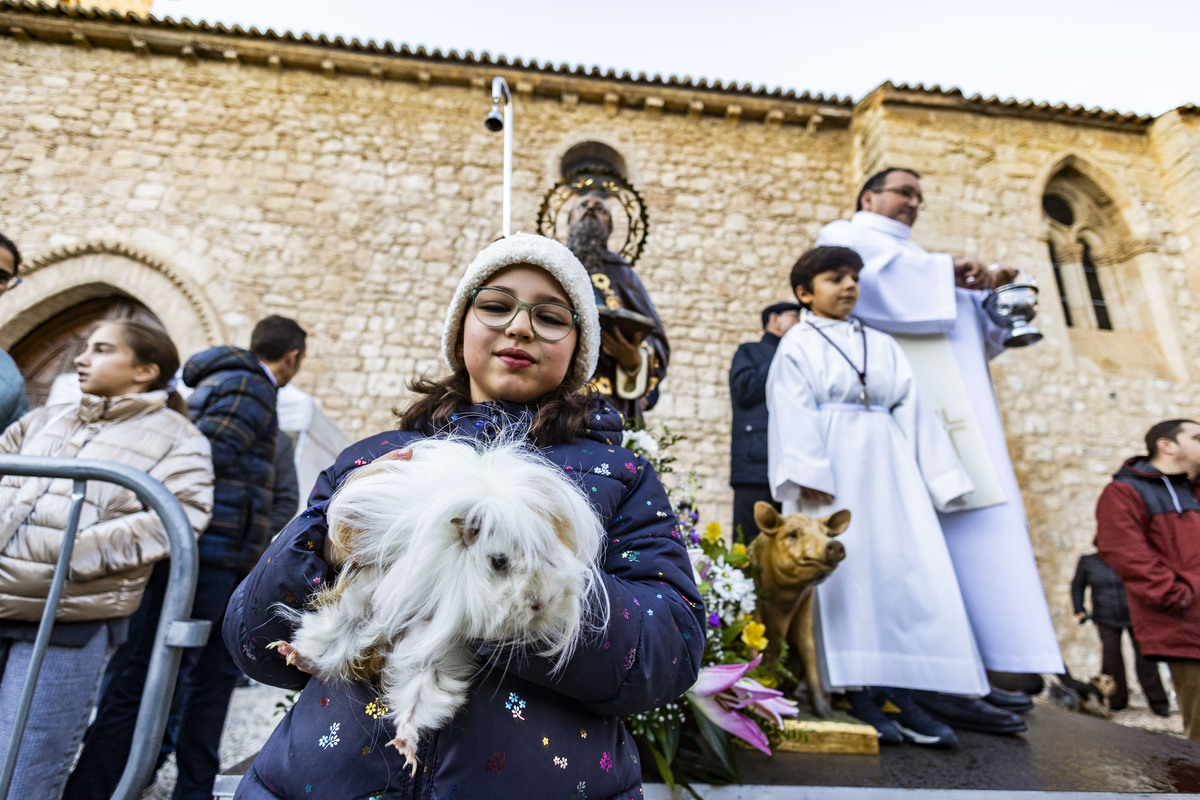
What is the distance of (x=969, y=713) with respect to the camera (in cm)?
265

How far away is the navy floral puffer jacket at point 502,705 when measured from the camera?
0.83 meters

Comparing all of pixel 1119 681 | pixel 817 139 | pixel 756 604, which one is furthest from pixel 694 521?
pixel 817 139

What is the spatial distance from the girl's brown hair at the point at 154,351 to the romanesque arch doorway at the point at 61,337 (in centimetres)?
639

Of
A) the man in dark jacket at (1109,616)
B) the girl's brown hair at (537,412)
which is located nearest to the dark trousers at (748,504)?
the girl's brown hair at (537,412)

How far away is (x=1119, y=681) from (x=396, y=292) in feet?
29.2

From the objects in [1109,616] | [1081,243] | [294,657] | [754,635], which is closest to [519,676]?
[294,657]

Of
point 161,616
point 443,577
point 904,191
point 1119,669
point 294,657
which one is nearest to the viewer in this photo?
point 443,577

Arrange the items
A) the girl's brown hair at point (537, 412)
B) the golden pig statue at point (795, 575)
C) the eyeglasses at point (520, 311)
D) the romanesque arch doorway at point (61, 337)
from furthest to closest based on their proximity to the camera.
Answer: the romanesque arch doorway at point (61, 337)
the golden pig statue at point (795, 575)
the eyeglasses at point (520, 311)
the girl's brown hair at point (537, 412)

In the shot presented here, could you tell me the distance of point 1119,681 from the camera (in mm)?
5699

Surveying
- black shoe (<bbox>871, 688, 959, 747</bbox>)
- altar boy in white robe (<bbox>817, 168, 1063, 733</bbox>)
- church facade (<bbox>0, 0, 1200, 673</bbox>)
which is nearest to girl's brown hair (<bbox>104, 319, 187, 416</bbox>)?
black shoe (<bbox>871, 688, 959, 747</bbox>)

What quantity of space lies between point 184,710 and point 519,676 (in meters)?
2.16

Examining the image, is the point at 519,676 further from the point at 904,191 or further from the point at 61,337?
the point at 61,337

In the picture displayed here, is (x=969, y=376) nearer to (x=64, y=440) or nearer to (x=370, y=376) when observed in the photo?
(x=64, y=440)

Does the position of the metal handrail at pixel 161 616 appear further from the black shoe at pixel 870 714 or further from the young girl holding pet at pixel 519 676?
the black shoe at pixel 870 714
